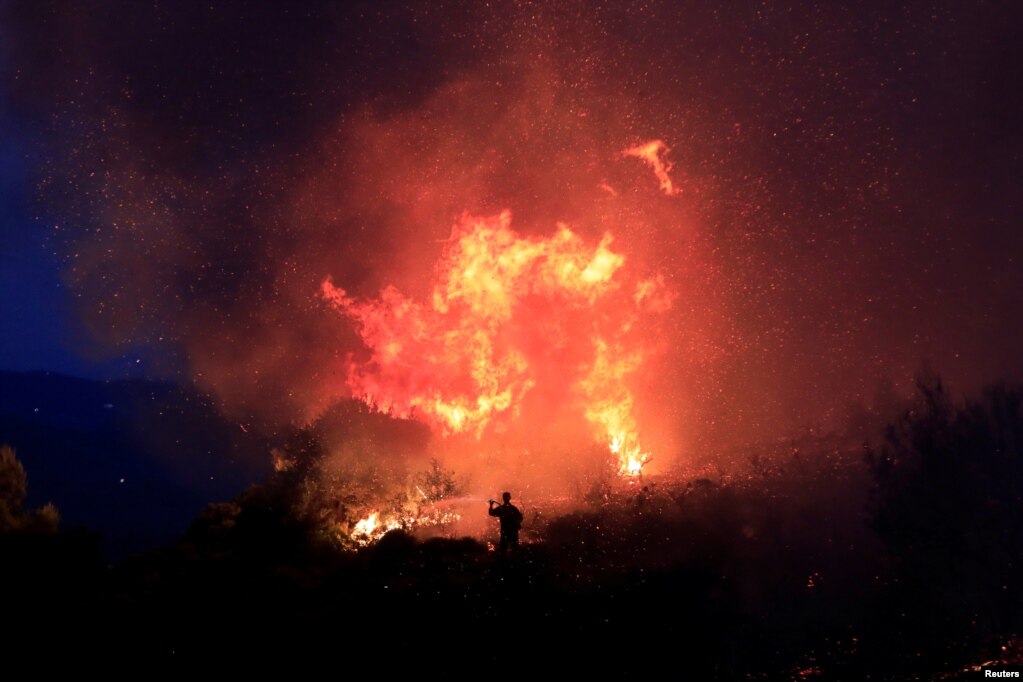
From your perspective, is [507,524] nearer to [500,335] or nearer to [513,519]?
[513,519]

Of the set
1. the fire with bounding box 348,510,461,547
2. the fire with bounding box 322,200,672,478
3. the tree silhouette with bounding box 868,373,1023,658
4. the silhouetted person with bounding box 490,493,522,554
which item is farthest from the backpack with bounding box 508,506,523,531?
the fire with bounding box 322,200,672,478

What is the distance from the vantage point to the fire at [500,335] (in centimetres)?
2672

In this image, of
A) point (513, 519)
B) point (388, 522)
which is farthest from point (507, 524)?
point (388, 522)

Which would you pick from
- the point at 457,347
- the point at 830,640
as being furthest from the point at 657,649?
the point at 457,347

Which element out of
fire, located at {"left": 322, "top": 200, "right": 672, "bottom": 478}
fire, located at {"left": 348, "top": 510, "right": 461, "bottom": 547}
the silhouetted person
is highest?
fire, located at {"left": 322, "top": 200, "right": 672, "bottom": 478}

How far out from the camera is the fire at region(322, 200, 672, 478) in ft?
87.7

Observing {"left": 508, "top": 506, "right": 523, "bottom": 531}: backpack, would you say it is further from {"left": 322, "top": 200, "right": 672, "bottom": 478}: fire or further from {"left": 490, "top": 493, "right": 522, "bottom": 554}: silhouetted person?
{"left": 322, "top": 200, "right": 672, "bottom": 478}: fire

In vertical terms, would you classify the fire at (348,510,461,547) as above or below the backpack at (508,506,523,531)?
above

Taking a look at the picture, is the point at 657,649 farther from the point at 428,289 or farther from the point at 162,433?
the point at 162,433

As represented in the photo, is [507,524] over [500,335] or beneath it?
beneath

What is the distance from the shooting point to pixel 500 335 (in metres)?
27.3

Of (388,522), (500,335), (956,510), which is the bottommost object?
(956,510)

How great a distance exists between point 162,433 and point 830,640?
87.4 metres

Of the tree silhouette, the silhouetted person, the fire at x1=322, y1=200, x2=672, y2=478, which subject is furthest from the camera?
the fire at x1=322, y1=200, x2=672, y2=478
